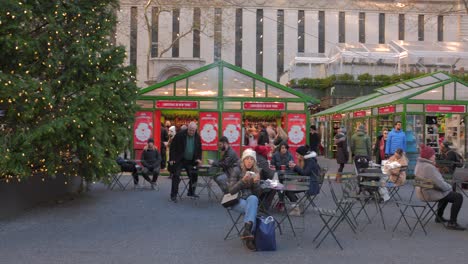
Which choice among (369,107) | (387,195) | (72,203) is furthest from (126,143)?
(369,107)

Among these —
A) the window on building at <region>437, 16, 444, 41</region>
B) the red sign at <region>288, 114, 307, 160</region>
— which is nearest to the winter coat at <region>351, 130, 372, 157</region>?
the red sign at <region>288, 114, 307, 160</region>

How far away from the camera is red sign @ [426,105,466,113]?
1655cm

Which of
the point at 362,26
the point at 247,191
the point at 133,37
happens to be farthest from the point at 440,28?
the point at 247,191

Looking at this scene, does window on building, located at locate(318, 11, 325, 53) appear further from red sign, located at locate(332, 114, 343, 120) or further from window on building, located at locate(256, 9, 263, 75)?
red sign, located at locate(332, 114, 343, 120)

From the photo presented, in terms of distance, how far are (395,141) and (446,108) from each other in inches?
102

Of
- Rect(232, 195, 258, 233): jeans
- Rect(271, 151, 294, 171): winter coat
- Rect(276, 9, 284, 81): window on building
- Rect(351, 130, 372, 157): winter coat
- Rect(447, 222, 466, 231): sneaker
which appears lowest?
Rect(447, 222, 466, 231): sneaker

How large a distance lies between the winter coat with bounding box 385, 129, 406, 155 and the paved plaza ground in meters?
5.80

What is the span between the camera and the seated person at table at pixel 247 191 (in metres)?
6.65

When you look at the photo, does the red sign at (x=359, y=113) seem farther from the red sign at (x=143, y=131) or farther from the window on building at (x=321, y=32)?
the window on building at (x=321, y=32)

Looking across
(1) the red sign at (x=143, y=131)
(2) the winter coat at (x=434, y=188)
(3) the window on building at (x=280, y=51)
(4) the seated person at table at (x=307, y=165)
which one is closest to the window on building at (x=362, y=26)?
(3) the window on building at (x=280, y=51)

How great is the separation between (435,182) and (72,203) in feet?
22.3

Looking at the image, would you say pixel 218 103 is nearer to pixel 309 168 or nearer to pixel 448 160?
pixel 448 160

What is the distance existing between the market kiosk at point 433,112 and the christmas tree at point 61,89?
31.5 ft

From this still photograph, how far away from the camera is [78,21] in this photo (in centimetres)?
995
